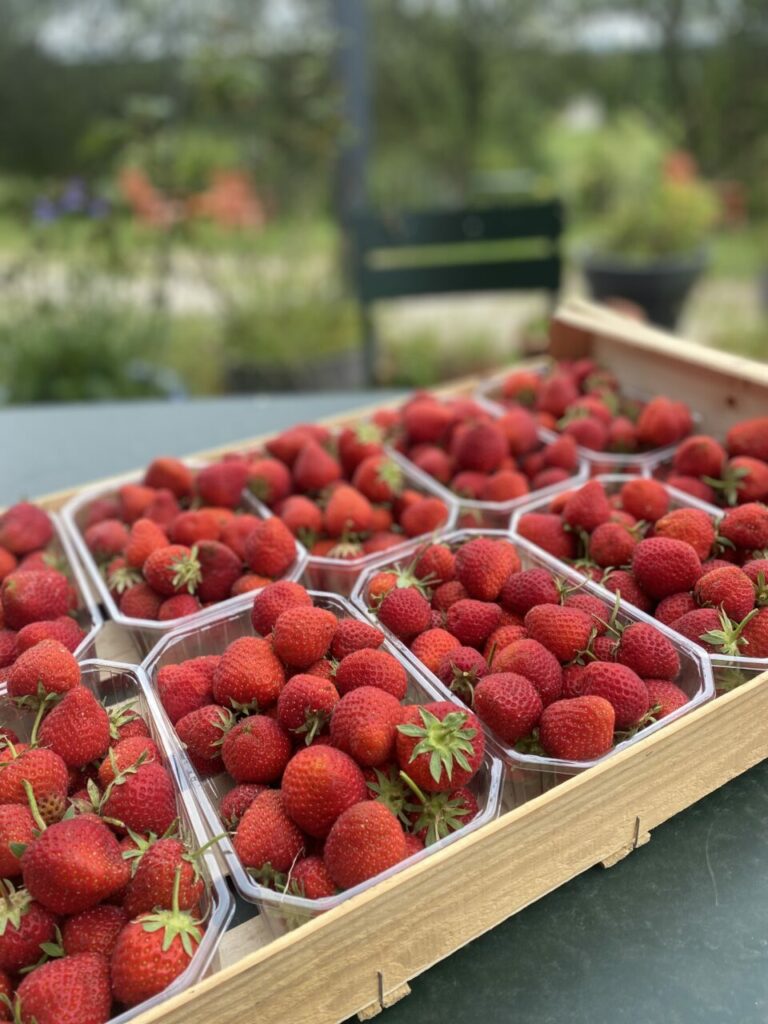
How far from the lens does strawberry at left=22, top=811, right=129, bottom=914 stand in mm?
729

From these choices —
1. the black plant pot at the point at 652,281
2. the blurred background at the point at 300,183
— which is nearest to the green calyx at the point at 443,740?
the blurred background at the point at 300,183

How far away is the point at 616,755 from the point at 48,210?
3751 mm

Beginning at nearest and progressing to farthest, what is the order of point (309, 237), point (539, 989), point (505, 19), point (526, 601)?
1. point (539, 989)
2. point (526, 601)
3. point (309, 237)
4. point (505, 19)

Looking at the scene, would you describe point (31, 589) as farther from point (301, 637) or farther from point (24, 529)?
point (301, 637)

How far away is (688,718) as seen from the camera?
35.2 inches

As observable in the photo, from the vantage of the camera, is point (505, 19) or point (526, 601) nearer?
point (526, 601)

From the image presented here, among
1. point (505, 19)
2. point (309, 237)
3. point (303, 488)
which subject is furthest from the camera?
point (505, 19)

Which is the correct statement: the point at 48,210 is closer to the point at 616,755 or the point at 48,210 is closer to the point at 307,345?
the point at 307,345

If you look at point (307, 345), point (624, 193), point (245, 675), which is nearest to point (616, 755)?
point (245, 675)

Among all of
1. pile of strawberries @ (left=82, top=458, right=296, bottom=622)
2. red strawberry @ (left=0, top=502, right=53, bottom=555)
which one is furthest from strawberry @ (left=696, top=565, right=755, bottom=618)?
red strawberry @ (left=0, top=502, right=53, bottom=555)

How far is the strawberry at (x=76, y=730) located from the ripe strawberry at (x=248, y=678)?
12 cm

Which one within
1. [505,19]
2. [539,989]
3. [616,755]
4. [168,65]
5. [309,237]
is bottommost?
[539,989]

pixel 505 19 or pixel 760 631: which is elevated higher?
pixel 505 19

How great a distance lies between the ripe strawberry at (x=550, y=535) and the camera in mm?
1238
